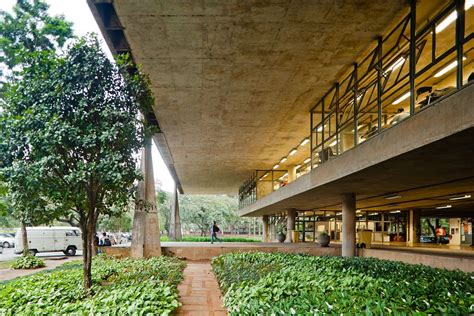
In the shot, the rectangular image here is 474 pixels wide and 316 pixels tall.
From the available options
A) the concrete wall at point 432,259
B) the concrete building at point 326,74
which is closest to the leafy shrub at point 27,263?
the concrete building at point 326,74

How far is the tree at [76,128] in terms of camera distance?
8008mm

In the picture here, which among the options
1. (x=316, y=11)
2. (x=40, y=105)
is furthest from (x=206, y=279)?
(x=316, y=11)

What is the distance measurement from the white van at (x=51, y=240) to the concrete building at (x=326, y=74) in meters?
12.2

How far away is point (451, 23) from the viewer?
29.8 feet

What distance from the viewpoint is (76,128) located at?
8.11 meters

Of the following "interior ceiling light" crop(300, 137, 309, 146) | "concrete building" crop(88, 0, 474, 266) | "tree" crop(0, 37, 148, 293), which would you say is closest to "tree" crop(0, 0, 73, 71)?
"concrete building" crop(88, 0, 474, 266)

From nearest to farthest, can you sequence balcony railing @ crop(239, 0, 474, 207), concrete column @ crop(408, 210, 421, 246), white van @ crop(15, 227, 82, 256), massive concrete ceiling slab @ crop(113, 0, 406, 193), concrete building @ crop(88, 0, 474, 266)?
balcony railing @ crop(239, 0, 474, 207)
concrete building @ crop(88, 0, 474, 266)
massive concrete ceiling slab @ crop(113, 0, 406, 193)
white van @ crop(15, 227, 82, 256)
concrete column @ crop(408, 210, 421, 246)

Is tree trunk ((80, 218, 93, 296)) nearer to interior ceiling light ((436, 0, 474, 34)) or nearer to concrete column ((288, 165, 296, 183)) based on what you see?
interior ceiling light ((436, 0, 474, 34))

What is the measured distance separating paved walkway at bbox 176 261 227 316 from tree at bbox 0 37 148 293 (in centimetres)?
203

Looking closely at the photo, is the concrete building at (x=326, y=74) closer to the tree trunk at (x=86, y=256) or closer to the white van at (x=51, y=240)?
the tree trunk at (x=86, y=256)

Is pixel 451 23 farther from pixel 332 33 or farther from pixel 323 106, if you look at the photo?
pixel 323 106

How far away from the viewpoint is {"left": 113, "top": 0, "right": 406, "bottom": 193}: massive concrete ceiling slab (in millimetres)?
8367

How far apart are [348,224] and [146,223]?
771 cm

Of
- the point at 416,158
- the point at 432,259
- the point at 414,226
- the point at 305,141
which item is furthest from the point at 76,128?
the point at 414,226
